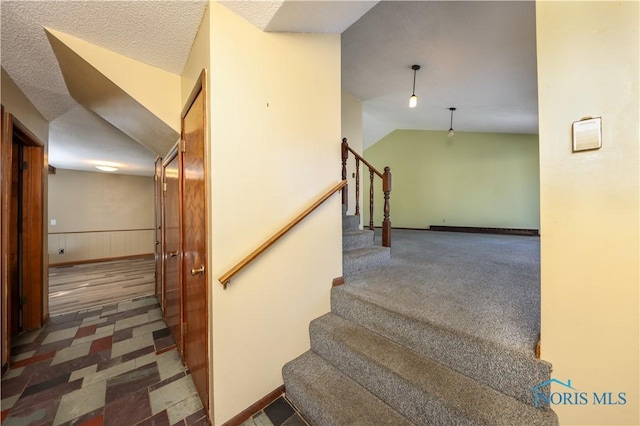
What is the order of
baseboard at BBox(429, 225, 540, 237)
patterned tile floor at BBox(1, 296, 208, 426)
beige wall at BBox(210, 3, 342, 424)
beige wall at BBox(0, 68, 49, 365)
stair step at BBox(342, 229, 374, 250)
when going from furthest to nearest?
baseboard at BBox(429, 225, 540, 237), stair step at BBox(342, 229, 374, 250), beige wall at BBox(0, 68, 49, 365), patterned tile floor at BBox(1, 296, 208, 426), beige wall at BBox(210, 3, 342, 424)

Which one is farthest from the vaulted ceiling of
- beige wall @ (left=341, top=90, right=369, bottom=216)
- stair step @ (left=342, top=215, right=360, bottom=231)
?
stair step @ (left=342, top=215, right=360, bottom=231)

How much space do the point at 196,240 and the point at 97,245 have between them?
269 inches

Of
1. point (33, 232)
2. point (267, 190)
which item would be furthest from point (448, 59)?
point (33, 232)

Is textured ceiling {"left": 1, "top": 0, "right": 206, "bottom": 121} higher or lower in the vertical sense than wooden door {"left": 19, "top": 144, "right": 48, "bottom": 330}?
higher

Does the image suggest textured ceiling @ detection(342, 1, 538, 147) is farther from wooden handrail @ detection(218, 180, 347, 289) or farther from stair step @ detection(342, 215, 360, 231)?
stair step @ detection(342, 215, 360, 231)

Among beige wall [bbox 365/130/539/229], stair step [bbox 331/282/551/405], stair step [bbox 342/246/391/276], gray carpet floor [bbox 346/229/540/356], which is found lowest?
stair step [bbox 331/282/551/405]

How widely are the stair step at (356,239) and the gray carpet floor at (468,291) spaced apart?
0.38 metres

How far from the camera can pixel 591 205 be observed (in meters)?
0.85

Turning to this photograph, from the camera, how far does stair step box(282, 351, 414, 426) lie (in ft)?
3.99

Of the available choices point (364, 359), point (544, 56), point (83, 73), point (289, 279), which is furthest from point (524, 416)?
point (83, 73)

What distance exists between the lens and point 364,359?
1.40 m

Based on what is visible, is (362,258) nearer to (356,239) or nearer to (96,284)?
(356,239)

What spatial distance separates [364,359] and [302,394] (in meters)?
0.45

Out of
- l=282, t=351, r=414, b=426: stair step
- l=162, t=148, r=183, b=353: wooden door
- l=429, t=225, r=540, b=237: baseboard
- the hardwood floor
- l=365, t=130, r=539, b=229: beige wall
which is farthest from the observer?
l=365, t=130, r=539, b=229: beige wall
